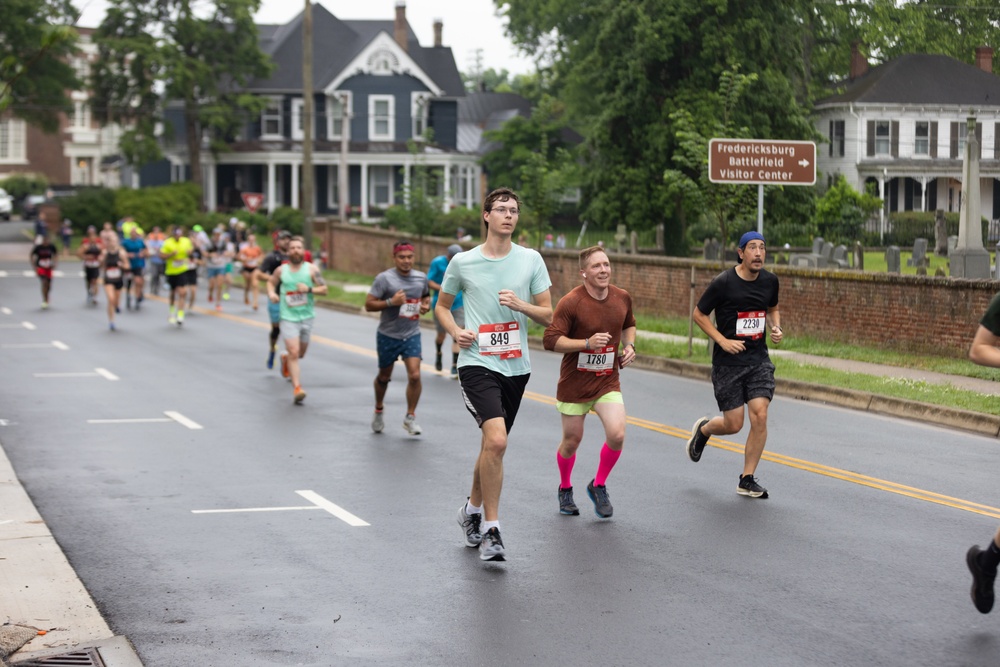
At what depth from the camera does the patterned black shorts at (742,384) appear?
34.4 feet

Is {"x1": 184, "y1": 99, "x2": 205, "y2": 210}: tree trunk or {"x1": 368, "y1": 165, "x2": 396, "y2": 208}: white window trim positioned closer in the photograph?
{"x1": 184, "y1": 99, "x2": 205, "y2": 210}: tree trunk

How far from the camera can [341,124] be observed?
225 feet

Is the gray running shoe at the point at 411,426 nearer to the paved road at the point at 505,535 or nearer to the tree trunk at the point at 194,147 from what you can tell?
the paved road at the point at 505,535

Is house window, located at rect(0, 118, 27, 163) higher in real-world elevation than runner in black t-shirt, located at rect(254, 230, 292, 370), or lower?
higher

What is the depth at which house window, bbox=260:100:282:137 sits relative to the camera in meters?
68.9

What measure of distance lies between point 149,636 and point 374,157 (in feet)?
203

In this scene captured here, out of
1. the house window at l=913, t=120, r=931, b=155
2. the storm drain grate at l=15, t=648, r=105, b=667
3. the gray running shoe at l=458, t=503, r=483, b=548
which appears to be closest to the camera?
the storm drain grate at l=15, t=648, r=105, b=667

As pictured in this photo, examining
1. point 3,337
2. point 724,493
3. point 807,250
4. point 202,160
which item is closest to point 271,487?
point 724,493

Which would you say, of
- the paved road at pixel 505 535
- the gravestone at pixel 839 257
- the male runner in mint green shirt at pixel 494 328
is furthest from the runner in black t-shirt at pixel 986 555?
the gravestone at pixel 839 257

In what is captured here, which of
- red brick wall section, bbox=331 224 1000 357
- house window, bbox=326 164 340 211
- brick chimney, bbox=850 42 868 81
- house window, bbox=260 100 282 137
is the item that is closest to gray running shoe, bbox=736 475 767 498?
red brick wall section, bbox=331 224 1000 357

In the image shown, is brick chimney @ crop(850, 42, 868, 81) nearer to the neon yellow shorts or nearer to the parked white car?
the neon yellow shorts

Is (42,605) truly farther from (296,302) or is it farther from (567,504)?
(296,302)

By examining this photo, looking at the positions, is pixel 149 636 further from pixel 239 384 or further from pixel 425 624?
pixel 239 384

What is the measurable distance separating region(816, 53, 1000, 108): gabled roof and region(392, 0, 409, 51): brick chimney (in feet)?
93.7
